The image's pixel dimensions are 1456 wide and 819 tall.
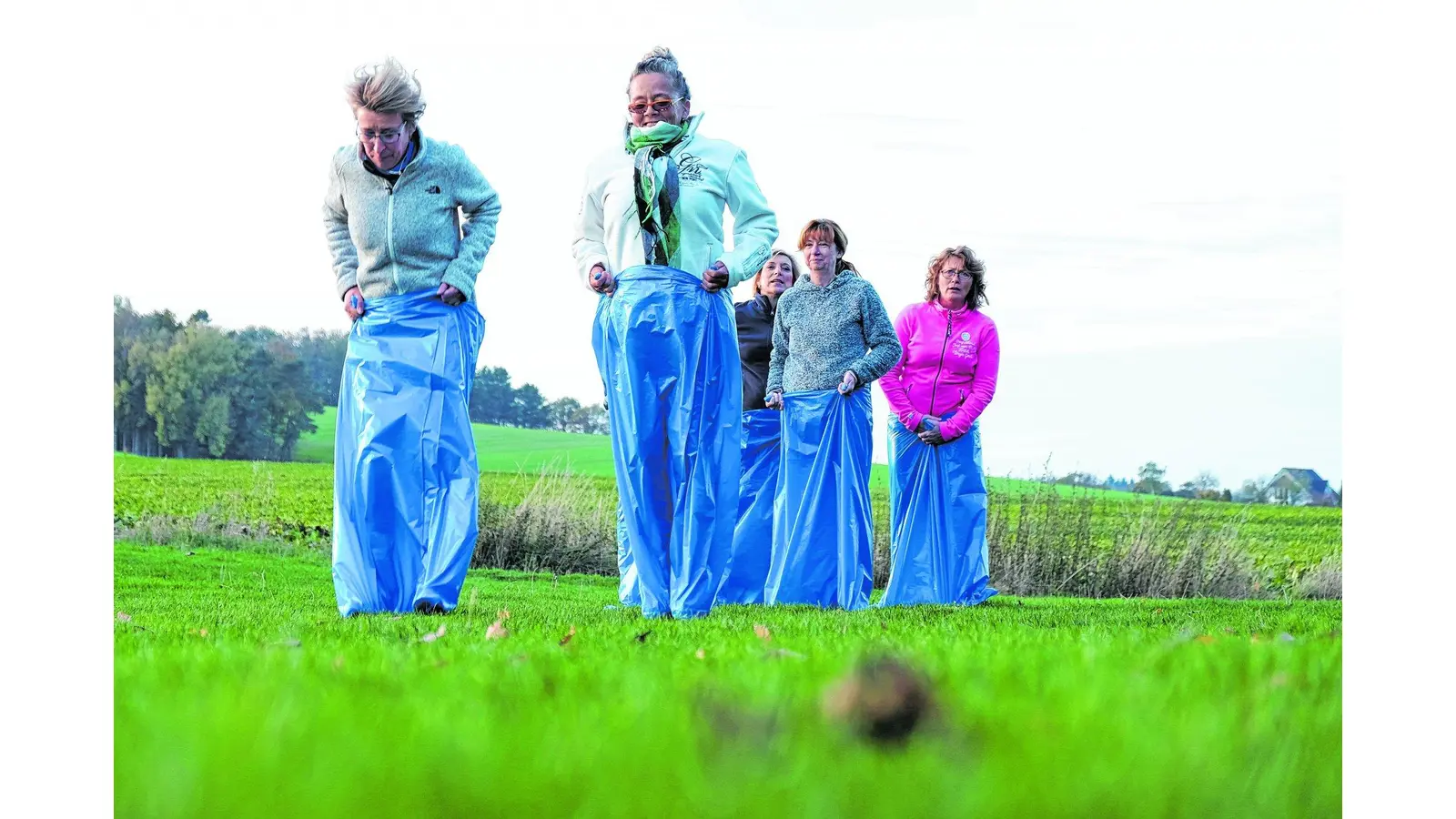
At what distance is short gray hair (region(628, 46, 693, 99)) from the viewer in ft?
14.7

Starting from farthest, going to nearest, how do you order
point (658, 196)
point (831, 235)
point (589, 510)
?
point (589, 510) < point (831, 235) < point (658, 196)

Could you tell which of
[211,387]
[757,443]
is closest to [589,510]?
[757,443]

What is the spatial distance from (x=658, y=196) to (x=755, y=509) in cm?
226

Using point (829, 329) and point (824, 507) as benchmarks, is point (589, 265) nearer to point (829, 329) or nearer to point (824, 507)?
point (829, 329)

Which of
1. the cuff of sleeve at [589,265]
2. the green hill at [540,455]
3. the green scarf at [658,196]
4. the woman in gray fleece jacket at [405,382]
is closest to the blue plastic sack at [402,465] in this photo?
the woman in gray fleece jacket at [405,382]

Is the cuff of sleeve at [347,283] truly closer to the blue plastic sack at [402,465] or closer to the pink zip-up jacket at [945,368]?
the blue plastic sack at [402,465]

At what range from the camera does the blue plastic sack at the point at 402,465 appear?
4680 millimetres

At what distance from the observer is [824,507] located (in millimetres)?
5820

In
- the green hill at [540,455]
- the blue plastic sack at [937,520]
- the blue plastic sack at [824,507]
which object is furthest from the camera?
the green hill at [540,455]

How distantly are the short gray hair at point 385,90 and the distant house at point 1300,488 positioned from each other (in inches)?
123

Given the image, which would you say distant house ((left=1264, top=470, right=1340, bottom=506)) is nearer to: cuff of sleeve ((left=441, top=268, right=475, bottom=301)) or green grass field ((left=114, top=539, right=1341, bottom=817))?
green grass field ((left=114, top=539, right=1341, bottom=817))

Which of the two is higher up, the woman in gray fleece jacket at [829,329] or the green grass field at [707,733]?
the woman in gray fleece jacket at [829,329]
